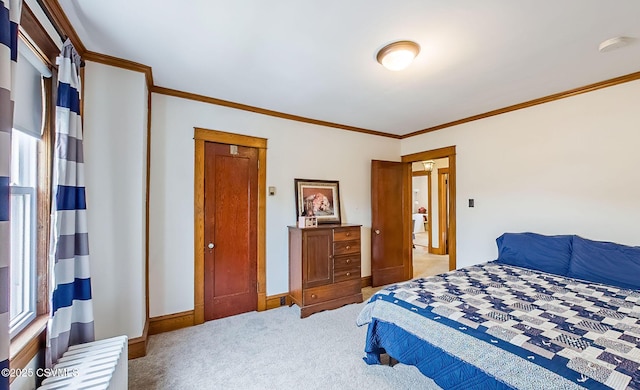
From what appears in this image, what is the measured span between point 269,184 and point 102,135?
1716mm

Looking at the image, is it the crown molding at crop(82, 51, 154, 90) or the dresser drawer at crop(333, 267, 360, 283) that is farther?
the dresser drawer at crop(333, 267, 360, 283)

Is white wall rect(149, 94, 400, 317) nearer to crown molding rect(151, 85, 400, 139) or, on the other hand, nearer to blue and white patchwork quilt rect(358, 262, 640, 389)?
crown molding rect(151, 85, 400, 139)

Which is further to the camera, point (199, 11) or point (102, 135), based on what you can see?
point (102, 135)

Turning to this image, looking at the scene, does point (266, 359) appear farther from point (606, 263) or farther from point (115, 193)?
point (606, 263)

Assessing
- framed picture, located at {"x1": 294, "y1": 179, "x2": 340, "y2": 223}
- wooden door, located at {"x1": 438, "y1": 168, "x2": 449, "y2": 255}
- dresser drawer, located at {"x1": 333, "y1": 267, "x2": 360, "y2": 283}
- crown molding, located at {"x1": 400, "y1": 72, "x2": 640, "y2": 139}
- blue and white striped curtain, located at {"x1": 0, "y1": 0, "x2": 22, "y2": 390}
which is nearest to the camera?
blue and white striped curtain, located at {"x1": 0, "y1": 0, "x2": 22, "y2": 390}

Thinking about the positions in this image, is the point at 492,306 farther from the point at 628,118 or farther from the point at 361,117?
the point at 361,117

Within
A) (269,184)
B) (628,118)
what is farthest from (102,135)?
(628,118)

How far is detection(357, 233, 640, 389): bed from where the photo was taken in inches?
49.0

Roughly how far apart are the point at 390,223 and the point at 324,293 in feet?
5.59

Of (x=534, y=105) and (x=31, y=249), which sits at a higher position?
(x=534, y=105)

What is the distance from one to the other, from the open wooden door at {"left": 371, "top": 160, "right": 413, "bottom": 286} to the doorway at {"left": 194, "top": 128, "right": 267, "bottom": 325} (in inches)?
70.5

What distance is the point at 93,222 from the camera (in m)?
2.16

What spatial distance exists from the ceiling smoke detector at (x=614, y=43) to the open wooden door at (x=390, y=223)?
2.64 m

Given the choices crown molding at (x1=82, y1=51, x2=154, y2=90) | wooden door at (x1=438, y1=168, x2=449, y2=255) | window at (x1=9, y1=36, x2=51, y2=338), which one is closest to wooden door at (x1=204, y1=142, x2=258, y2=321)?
crown molding at (x1=82, y1=51, x2=154, y2=90)
